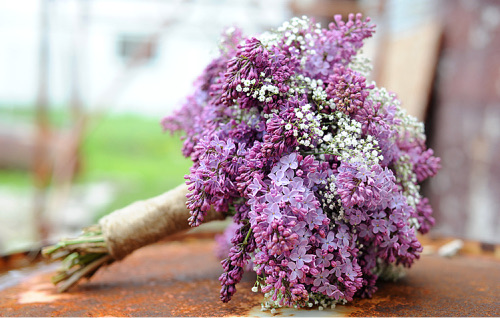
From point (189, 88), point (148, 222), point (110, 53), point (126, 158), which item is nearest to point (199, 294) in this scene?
point (148, 222)

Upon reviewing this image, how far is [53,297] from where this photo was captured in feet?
4.36

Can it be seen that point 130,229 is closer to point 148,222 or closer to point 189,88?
point 148,222

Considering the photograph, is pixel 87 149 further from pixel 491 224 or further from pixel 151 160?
pixel 491 224

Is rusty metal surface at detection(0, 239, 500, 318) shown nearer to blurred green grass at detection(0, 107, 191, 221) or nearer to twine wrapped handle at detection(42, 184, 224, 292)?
twine wrapped handle at detection(42, 184, 224, 292)

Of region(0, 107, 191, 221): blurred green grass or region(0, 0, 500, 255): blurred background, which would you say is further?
region(0, 107, 191, 221): blurred green grass

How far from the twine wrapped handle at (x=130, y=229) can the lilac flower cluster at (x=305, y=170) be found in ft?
0.73

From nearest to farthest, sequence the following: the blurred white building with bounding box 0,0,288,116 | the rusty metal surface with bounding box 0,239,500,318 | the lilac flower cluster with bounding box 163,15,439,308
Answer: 1. the lilac flower cluster with bounding box 163,15,439,308
2. the rusty metal surface with bounding box 0,239,500,318
3. the blurred white building with bounding box 0,0,288,116

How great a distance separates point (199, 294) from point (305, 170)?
1.55 feet

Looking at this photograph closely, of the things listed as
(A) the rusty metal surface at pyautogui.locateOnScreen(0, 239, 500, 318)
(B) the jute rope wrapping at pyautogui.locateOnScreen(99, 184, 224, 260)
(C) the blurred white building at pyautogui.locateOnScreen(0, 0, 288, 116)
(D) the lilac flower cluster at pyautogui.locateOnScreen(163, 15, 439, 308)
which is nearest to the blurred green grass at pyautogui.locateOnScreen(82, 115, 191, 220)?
(C) the blurred white building at pyautogui.locateOnScreen(0, 0, 288, 116)

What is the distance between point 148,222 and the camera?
1.39 m

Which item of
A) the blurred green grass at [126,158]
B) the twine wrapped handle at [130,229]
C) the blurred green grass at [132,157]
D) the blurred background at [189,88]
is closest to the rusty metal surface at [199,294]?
the twine wrapped handle at [130,229]

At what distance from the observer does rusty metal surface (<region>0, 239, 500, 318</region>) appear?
1.12 meters

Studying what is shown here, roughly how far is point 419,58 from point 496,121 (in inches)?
36.8

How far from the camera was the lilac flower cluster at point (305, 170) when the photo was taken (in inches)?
40.1
